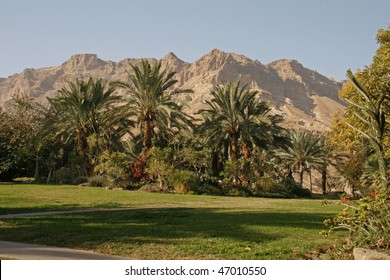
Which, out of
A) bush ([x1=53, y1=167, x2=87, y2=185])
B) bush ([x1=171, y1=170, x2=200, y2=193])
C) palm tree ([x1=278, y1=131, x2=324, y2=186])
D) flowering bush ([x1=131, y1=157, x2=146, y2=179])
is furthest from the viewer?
palm tree ([x1=278, y1=131, x2=324, y2=186])

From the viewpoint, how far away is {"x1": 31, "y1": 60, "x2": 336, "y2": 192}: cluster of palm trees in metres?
31.1

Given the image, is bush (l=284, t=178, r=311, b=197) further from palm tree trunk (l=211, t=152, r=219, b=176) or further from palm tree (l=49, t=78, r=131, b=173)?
palm tree (l=49, t=78, r=131, b=173)

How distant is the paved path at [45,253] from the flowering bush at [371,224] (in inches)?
183

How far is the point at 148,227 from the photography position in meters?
10.9

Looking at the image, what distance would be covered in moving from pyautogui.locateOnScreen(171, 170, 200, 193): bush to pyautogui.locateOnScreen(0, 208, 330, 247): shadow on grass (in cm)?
1247

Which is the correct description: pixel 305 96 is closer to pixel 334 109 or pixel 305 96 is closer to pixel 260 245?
pixel 334 109

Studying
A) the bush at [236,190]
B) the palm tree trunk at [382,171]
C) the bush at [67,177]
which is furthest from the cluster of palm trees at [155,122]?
the palm tree trunk at [382,171]

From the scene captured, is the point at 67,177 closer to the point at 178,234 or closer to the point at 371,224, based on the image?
the point at 178,234

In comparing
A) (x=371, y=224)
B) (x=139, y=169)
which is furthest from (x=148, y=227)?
(x=139, y=169)

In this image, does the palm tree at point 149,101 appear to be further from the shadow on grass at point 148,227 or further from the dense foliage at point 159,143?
the shadow on grass at point 148,227

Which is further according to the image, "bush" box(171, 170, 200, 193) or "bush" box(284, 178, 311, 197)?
"bush" box(284, 178, 311, 197)

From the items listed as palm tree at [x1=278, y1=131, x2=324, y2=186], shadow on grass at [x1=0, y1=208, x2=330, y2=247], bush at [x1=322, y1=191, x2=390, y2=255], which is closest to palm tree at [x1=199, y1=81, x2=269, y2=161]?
palm tree at [x1=278, y1=131, x2=324, y2=186]

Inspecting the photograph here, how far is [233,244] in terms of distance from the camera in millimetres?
8547

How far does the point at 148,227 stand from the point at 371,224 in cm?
545
